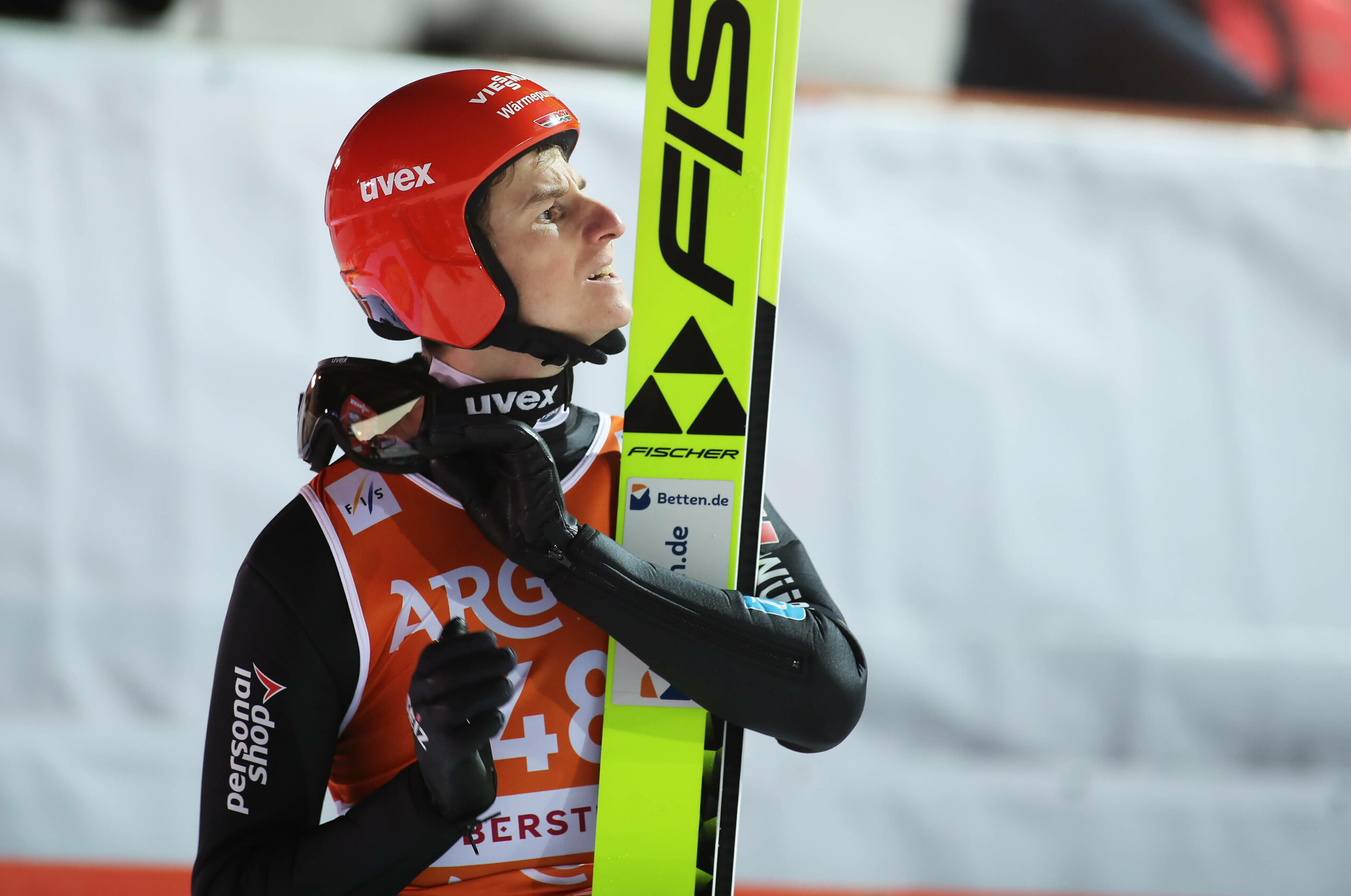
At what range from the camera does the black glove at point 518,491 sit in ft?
4.00

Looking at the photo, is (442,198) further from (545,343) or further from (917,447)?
(917,447)

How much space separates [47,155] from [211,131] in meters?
0.51

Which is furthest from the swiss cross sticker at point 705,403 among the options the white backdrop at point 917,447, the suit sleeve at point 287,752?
the white backdrop at point 917,447

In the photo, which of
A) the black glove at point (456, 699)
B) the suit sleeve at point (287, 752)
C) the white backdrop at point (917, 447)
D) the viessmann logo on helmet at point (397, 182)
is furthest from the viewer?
the white backdrop at point (917, 447)

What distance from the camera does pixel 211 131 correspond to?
3.67 m

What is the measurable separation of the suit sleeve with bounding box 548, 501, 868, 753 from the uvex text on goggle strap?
0.22 meters

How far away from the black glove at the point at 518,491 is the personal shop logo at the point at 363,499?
0.15 meters

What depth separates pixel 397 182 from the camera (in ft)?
4.39

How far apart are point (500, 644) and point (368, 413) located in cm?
32

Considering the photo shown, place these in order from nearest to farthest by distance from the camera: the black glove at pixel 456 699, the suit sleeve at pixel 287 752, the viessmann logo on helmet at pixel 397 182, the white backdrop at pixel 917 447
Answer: the black glove at pixel 456 699 < the suit sleeve at pixel 287 752 < the viessmann logo on helmet at pixel 397 182 < the white backdrop at pixel 917 447

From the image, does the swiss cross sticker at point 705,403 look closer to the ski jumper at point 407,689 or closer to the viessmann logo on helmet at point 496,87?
the ski jumper at point 407,689

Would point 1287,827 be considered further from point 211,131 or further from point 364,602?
point 211,131

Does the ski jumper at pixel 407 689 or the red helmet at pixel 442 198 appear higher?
the red helmet at pixel 442 198

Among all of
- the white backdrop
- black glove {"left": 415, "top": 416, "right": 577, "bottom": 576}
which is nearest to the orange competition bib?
black glove {"left": 415, "top": 416, "right": 577, "bottom": 576}
